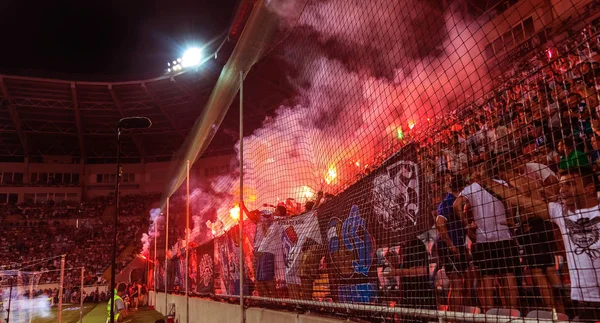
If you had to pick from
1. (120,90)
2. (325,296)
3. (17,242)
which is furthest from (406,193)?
(17,242)

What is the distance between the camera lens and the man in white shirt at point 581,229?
2289 mm

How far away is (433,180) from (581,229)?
38.5 inches

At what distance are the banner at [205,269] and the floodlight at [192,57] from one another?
2598 centimetres

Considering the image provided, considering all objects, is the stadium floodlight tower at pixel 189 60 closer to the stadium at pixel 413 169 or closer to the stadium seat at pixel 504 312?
the stadium at pixel 413 169

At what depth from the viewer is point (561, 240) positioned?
2.55 m

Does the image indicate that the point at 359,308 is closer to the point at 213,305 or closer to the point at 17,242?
the point at 213,305

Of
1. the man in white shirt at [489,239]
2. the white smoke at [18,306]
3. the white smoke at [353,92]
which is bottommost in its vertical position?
the white smoke at [18,306]

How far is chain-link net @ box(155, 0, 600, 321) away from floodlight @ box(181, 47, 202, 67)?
3013 centimetres

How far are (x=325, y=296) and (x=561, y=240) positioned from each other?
2.18 meters

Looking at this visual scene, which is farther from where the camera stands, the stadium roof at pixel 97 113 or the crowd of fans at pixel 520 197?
the stadium roof at pixel 97 113

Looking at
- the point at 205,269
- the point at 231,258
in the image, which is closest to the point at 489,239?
the point at 231,258

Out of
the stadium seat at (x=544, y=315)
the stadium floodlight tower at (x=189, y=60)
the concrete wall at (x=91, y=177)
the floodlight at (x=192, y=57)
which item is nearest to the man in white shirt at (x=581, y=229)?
the stadium seat at (x=544, y=315)

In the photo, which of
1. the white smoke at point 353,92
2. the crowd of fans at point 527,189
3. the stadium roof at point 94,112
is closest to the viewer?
the crowd of fans at point 527,189

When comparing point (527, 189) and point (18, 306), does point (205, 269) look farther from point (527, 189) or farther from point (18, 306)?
point (527, 189)
